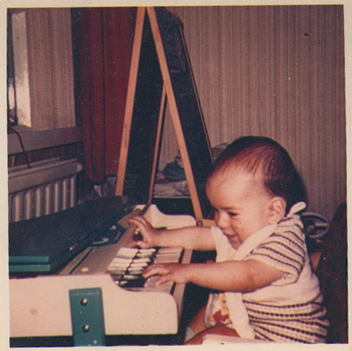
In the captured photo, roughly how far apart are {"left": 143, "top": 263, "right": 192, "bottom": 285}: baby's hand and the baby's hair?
0.30m

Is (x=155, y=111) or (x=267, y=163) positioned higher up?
(x=155, y=111)

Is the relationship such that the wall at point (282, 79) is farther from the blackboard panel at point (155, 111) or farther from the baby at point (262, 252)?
the baby at point (262, 252)

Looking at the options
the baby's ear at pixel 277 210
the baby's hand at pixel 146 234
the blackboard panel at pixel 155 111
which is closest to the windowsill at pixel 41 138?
the blackboard panel at pixel 155 111

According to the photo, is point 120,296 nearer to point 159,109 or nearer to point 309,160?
point 159,109

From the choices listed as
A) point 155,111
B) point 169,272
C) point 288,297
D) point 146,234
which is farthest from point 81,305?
point 155,111

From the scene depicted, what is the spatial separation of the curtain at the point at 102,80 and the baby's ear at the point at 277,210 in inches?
48.7

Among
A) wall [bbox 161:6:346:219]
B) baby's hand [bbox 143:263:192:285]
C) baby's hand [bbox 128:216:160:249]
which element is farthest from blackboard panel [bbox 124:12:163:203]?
wall [bbox 161:6:346:219]

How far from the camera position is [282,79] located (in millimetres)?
2582

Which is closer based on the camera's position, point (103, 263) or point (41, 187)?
point (103, 263)

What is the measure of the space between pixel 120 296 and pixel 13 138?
1.04 meters

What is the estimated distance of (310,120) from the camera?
260cm

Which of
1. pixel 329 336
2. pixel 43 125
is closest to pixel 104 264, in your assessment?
pixel 329 336

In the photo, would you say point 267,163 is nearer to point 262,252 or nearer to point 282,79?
point 262,252

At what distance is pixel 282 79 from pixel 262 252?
2061 mm
